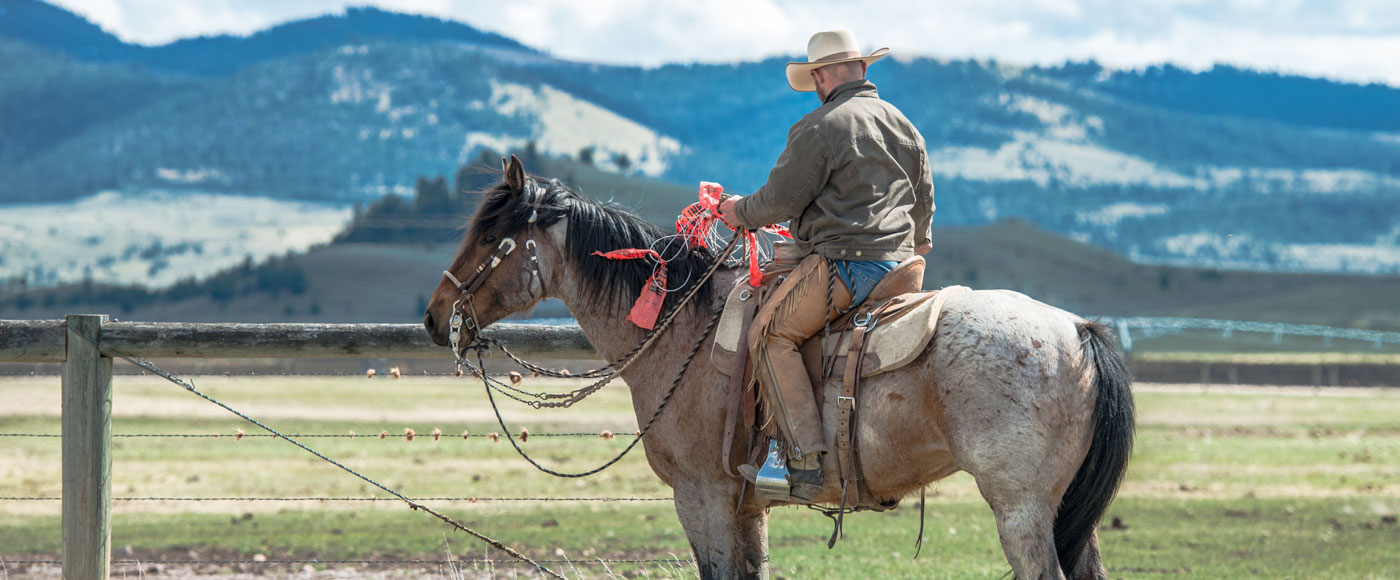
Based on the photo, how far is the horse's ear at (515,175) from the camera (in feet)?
20.2

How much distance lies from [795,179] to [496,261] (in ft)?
5.22

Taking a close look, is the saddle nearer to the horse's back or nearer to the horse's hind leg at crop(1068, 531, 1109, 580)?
the horse's back

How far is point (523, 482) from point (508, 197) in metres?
10.7

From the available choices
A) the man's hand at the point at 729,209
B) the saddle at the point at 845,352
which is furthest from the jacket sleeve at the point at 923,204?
the man's hand at the point at 729,209

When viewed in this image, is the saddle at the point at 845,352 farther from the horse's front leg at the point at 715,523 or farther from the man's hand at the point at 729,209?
the man's hand at the point at 729,209

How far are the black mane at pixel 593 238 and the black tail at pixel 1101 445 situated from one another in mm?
1942

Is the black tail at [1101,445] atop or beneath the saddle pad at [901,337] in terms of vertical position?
beneath

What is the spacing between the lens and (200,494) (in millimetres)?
15570

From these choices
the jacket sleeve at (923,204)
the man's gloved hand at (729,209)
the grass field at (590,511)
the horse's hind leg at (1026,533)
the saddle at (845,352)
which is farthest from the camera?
the grass field at (590,511)

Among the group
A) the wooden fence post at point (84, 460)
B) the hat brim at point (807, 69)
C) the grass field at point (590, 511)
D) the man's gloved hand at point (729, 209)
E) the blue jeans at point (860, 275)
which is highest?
the hat brim at point (807, 69)

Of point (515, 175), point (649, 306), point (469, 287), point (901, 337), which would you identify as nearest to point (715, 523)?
point (649, 306)

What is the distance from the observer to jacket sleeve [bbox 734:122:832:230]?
18.3ft

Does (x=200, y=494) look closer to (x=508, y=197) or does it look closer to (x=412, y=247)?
(x=508, y=197)

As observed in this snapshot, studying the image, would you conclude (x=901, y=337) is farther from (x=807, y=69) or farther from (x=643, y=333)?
(x=643, y=333)
